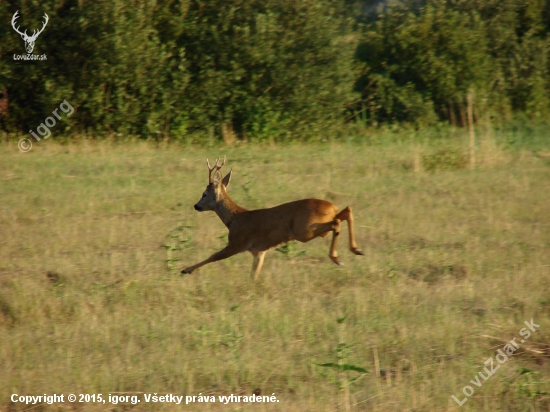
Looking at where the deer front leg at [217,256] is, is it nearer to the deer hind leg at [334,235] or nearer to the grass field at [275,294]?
the grass field at [275,294]

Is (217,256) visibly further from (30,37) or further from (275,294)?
(30,37)

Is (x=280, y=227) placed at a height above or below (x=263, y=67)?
below

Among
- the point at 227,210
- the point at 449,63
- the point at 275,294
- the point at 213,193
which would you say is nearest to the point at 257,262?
the point at 275,294

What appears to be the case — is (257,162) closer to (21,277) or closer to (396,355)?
(21,277)

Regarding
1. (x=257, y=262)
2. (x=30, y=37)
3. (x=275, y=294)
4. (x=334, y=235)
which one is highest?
(x=30, y=37)

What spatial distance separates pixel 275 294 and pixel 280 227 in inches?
30.1

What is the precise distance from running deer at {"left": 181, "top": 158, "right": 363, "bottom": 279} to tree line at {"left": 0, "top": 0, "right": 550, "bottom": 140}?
836 centimetres

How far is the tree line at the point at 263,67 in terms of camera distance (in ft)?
48.1

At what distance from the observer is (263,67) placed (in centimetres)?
1642

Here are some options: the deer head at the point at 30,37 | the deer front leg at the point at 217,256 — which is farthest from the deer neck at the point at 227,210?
the deer head at the point at 30,37

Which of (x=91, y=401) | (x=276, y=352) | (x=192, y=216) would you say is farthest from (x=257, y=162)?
(x=91, y=401)

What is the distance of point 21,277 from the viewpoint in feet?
22.3

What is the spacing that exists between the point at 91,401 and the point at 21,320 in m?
1.73

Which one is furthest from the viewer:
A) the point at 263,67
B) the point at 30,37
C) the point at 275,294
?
the point at 263,67
